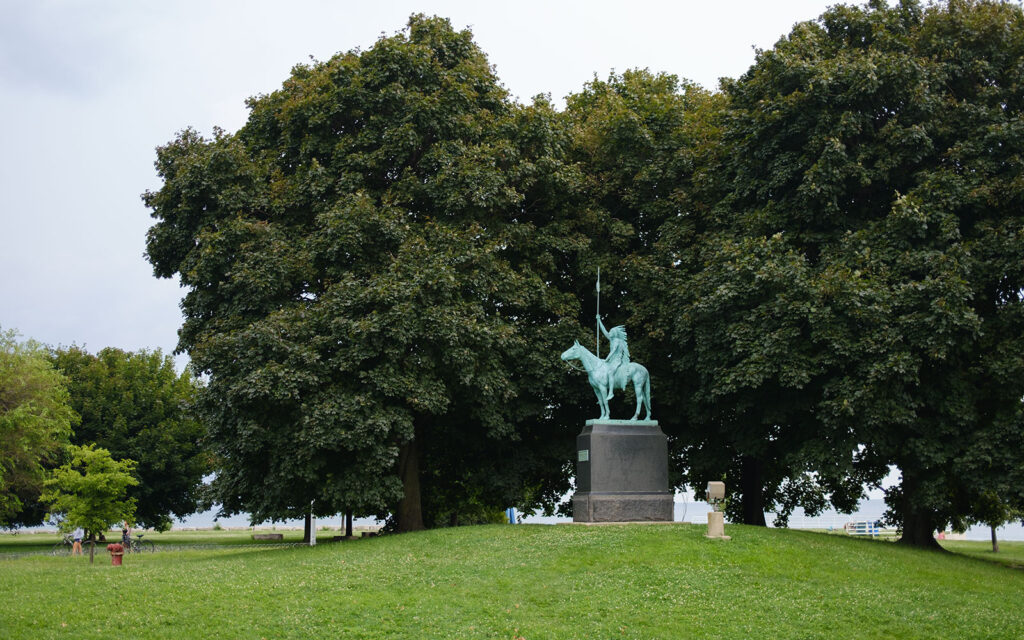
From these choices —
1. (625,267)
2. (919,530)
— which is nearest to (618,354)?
(625,267)

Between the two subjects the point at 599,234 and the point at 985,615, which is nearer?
the point at 985,615

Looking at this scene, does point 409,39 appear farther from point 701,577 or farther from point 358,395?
point 701,577

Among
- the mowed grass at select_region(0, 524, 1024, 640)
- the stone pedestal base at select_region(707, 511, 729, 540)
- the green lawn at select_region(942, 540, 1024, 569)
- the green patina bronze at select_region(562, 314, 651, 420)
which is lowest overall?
the green lawn at select_region(942, 540, 1024, 569)

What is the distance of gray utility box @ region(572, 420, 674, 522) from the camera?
71.2 feet

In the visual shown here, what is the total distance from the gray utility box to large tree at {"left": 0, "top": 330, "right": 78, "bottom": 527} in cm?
2395

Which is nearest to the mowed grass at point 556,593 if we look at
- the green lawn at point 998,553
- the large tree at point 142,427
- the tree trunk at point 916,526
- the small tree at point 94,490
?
the small tree at point 94,490

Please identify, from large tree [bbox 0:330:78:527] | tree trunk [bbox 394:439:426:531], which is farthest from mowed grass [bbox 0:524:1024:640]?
large tree [bbox 0:330:78:527]

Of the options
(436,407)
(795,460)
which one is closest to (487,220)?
(436,407)

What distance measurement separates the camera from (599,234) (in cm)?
2998

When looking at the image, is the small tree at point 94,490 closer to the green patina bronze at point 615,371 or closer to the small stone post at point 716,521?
the green patina bronze at point 615,371

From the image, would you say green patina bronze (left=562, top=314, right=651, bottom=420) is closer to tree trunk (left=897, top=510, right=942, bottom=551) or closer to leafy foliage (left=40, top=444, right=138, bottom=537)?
tree trunk (left=897, top=510, right=942, bottom=551)

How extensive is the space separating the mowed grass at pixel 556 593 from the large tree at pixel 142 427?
2704 cm

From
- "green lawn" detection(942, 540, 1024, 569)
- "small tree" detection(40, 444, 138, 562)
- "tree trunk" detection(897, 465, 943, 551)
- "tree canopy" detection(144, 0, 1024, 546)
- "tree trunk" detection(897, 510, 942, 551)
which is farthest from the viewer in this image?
"green lawn" detection(942, 540, 1024, 569)

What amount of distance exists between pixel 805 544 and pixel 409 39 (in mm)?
20508
